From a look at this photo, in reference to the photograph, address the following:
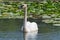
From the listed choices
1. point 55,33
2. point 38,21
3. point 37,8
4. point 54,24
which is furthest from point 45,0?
point 55,33

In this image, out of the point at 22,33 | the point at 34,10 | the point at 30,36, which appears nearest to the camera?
the point at 30,36

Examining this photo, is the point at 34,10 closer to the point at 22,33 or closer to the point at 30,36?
the point at 22,33

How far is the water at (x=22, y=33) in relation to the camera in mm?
12922

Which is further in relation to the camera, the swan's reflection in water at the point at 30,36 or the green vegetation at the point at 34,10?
the green vegetation at the point at 34,10

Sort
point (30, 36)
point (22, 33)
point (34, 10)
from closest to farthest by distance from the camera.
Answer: point (30, 36), point (22, 33), point (34, 10)

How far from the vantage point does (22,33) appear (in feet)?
45.9

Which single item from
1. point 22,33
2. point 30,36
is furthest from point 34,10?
point 30,36

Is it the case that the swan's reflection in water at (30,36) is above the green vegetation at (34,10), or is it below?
below

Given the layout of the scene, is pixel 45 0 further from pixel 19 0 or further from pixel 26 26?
pixel 26 26

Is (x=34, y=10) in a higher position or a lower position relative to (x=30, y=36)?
higher

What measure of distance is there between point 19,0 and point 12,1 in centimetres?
85

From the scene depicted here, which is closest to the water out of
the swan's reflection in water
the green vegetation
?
the swan's reflection in water

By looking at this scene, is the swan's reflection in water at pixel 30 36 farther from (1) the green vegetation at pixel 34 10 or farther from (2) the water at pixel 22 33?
(1) the green vegetation at pixel 34 10

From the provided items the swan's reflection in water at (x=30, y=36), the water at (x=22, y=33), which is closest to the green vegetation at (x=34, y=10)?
the water at (x=22, y=33)
